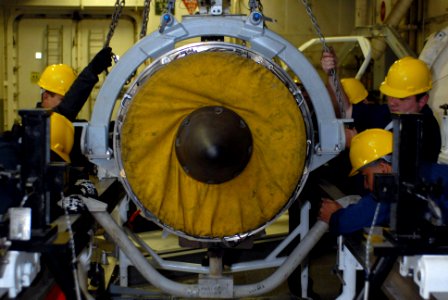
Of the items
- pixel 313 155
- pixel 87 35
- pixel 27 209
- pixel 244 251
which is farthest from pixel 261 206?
pixel 87 35

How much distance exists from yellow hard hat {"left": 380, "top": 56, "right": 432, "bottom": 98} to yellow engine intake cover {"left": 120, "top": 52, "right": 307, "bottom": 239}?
1134 millimetres

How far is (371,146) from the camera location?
245 cm

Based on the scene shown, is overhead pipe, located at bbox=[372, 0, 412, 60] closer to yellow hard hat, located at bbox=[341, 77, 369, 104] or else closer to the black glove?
yellow hard hat, located at bbox=[341, 77, 369, 104]

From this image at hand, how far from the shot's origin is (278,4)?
6.87 metres

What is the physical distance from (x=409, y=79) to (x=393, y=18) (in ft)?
9.00

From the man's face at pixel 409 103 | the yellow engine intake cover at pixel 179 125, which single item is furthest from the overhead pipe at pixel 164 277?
the man's face at pixel 409 103

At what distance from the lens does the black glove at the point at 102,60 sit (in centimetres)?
297

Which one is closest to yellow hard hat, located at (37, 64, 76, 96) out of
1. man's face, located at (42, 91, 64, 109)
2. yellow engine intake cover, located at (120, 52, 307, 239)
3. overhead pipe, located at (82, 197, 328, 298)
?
man's face, located at (42, 91, 64, 109)

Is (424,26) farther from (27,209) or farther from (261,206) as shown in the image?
(27,209)

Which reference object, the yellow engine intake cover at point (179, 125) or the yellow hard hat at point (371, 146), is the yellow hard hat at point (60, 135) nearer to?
the yellow engine intake cover at point (179, 125)

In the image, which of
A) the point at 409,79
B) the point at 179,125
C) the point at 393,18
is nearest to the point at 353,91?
the point at 409,79

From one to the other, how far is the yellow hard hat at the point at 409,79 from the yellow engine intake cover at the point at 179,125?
1.13 meters

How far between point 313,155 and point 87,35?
18.0ft

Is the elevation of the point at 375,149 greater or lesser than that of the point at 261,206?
greater
